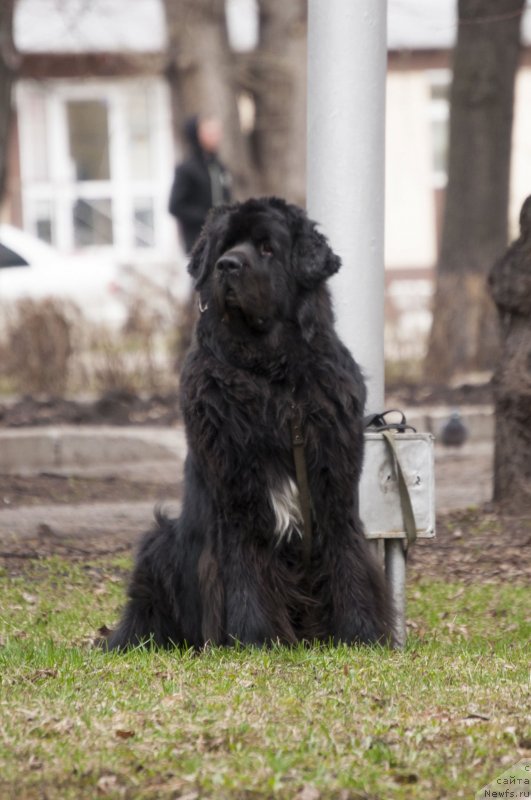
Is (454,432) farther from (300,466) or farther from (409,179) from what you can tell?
(409,179)

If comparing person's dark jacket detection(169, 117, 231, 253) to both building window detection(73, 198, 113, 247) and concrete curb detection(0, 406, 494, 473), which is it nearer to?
concrete curb detection(0, 406, 494, 473)

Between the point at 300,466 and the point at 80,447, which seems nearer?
the point at 300,466

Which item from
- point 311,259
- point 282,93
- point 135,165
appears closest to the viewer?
point 311,259

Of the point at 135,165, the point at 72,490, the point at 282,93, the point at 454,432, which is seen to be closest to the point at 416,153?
the point at 135,165

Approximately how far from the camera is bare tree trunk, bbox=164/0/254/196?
20.2 meters

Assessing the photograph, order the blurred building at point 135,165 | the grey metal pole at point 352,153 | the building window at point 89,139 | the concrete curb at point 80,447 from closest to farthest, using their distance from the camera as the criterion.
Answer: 1. the grey metal pole at point 352,153
2. the concrete curb at point 80,447
3. the blurred building at point 135,165
4. the building window at point 89,139

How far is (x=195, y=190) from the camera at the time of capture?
14898mm

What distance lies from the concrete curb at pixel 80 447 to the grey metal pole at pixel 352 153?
488 cm

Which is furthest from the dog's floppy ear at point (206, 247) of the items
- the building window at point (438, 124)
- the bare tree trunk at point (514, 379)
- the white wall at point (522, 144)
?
the building window at point (438, 124)

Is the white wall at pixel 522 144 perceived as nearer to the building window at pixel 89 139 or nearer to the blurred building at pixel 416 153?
the blurred building at pixel 416 153

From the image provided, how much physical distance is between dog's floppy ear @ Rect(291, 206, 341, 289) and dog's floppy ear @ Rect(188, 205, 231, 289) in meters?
0.31

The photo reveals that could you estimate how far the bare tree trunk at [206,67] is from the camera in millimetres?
20203

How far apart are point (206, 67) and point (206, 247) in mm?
15825

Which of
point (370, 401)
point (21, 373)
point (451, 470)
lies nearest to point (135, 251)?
point (21, 373)
